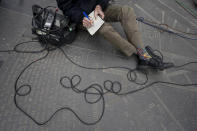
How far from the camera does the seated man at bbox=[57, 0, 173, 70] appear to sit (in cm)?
164

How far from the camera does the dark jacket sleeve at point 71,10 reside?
161 centimetres

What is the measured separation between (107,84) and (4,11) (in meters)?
1.91

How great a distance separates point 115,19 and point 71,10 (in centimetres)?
67

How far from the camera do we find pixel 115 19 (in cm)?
199

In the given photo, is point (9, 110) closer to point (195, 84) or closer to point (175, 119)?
point (175, 119)

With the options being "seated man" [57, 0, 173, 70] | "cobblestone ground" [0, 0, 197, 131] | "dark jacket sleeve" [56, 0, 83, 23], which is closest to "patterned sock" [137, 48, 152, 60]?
"seated man" [57, 0, 173, 70]

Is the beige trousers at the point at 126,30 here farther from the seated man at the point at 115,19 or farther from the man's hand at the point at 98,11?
the man's hand at the point at 98,11

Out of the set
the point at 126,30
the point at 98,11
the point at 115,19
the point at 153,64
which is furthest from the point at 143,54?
the point at 98,11

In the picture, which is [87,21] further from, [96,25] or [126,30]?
[126,30]

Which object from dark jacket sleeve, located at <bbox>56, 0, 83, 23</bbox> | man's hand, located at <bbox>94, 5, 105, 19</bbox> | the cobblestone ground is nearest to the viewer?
the cobblestone ground

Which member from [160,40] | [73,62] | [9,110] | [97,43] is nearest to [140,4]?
[160,40]

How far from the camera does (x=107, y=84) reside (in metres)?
1.68

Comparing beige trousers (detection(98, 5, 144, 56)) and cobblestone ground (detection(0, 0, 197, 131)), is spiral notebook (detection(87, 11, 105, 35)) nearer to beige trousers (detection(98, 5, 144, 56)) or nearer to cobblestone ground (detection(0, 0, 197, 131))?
beige trousers (detection(98, 5, 144, 56))

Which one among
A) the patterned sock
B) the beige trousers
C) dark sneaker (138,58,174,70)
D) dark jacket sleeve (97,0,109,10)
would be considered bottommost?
dark sneaker (138,58,174,70)
